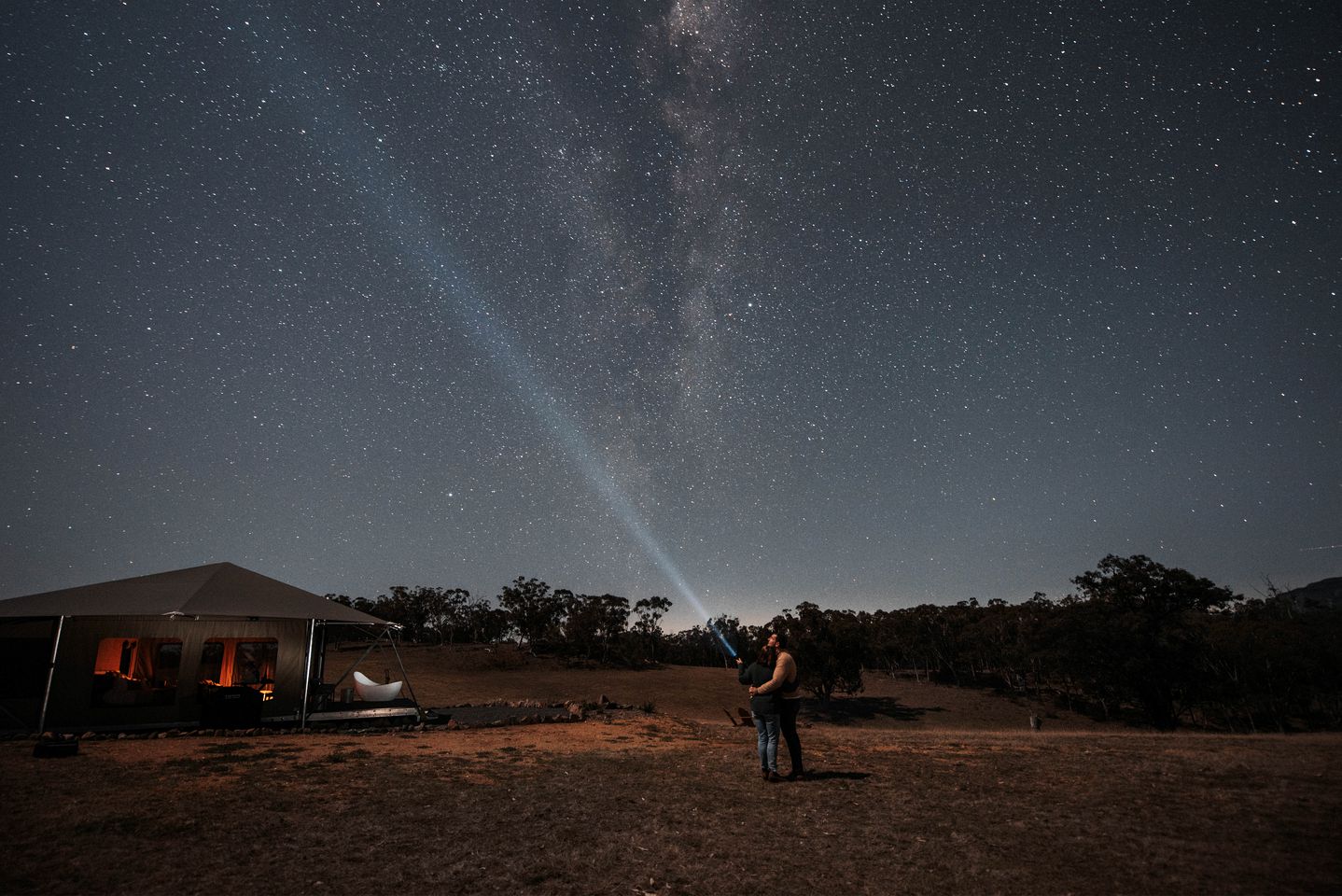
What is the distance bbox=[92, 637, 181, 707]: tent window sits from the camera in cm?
1639

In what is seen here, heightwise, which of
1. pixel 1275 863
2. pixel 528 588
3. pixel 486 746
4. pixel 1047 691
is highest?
pixel 528 588

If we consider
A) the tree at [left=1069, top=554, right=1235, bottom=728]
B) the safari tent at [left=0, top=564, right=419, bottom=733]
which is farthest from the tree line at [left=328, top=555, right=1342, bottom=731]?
the safari tent at [left=0, top=564, right=419, bottom=733]

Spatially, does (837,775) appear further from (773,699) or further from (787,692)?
(773,699)

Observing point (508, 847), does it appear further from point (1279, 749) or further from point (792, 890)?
point (1279, 749)

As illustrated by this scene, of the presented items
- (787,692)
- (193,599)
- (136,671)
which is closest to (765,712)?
(787,692)

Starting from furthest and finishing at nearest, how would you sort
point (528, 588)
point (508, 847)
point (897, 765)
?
point (528, 588) < point (897, 765) < point (508, 847)

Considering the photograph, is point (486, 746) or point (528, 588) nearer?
point (486, 746)

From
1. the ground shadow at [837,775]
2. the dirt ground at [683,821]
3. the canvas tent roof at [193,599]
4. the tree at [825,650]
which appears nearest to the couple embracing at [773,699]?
the ground shadow at [837,775]

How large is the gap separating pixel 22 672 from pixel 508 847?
18.3 metres

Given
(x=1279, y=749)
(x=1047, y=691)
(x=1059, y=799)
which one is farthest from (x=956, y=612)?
(x=1059, y=799)

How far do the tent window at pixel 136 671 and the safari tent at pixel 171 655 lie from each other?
3cm

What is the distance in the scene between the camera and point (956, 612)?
216 ft

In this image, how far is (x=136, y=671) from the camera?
17656 mm

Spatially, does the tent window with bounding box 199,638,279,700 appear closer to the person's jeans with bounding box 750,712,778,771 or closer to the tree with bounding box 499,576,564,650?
the person's jeans with bounding box 750,712,778,771
